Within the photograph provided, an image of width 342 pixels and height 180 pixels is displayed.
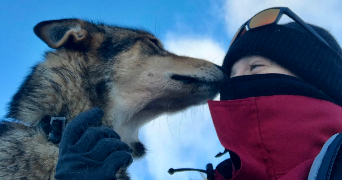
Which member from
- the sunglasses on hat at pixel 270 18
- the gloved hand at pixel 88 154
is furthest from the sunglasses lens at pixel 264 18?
the gloved hand at pixel 88 154

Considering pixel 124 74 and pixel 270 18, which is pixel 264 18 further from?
pixel 124 74

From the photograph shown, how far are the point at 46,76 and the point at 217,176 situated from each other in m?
2.37

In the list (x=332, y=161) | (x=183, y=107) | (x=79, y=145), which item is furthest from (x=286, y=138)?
(x=183, y=107)

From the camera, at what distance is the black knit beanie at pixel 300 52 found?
8.40 feet

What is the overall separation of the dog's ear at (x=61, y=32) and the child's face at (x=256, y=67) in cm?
213

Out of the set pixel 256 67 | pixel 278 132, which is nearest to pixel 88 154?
pixel 278 132

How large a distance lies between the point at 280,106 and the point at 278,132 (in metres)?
0.23

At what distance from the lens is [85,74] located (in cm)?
336

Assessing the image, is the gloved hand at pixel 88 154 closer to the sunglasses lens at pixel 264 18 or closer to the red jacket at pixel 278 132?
the red jacket at pixel 278 132

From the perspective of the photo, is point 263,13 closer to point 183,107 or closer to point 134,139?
point 183,107

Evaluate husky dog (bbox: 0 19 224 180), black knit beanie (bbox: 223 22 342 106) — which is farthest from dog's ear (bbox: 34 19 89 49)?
black knit beanie (bbox: 223 22 342 106)

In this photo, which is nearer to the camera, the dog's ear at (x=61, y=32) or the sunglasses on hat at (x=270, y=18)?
the sunglasses on hat at (x=270, y=18)

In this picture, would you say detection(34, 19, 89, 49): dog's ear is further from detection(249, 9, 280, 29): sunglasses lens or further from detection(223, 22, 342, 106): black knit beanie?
detection(249, 9, 280, 29): sunglasses lens

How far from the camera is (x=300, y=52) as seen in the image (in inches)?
106
